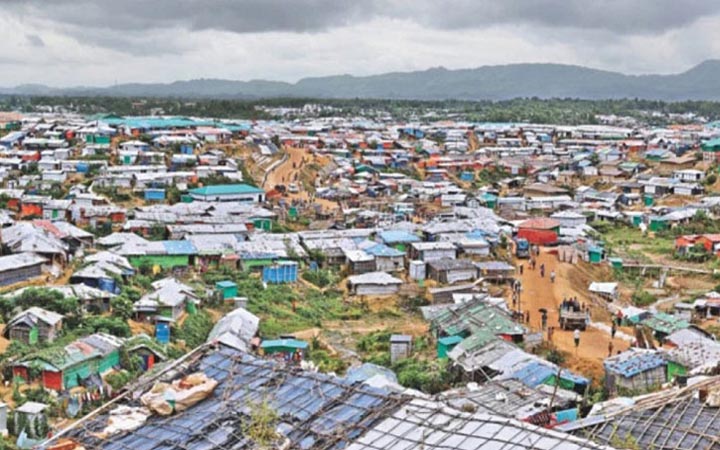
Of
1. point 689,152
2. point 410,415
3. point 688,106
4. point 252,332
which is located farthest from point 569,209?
point 688,106

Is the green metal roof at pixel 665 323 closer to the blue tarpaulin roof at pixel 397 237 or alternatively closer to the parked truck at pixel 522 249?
the parked truck at pixel 522 249

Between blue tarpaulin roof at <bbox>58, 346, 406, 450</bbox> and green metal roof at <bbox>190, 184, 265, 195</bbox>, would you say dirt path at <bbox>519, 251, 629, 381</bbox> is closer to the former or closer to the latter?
blue tarpaulin roof at <bbox>58, 346, 406, 450</bbox>

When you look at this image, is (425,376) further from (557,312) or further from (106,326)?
(557,312)

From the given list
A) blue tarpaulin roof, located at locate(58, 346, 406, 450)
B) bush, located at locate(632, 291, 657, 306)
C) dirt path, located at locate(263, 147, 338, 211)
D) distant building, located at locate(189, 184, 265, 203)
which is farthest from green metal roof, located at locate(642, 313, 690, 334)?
distant building, located at locate(189, 184, 265, 203)

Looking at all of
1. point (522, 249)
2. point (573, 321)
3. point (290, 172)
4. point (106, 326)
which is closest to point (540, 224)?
point (522, 249)

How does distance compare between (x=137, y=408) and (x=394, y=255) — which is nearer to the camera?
(x=137, y=408)

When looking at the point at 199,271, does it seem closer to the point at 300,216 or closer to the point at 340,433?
the point at 300,216

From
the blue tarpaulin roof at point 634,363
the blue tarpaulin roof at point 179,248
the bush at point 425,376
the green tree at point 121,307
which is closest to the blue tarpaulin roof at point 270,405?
the bush at point 425,376

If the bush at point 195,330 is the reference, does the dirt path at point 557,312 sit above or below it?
below

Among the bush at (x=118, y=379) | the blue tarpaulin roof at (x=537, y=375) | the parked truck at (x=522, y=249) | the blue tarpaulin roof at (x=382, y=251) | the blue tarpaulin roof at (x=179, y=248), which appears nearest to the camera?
the blue tarpaulin roof at (x=537, y=375)
